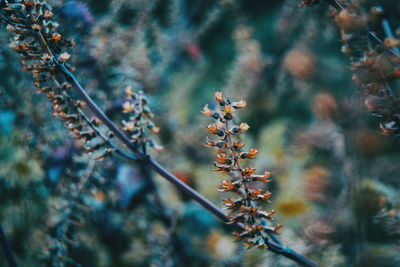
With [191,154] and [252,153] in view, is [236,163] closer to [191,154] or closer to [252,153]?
[252,153]

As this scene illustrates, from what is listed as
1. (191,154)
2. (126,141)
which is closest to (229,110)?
(126,141)

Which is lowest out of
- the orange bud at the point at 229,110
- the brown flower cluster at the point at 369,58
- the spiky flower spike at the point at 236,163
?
the spiky flower spike at the point at 236,163

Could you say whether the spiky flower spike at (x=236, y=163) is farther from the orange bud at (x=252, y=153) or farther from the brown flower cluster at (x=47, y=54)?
the brown flower cluster at (x=47, y=54)

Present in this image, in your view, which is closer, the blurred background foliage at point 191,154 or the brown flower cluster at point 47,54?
the brown flower cluster at point 47,54

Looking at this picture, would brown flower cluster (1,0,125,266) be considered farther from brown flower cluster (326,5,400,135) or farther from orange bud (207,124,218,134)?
brown flower cluster (326,5,400,135)

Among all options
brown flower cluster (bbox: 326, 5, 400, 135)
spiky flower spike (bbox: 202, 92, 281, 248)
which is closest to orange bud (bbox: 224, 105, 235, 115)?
spiky flower spike (bbox: 202, 92, 281, 248)

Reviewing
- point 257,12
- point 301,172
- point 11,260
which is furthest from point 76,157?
point 257,12

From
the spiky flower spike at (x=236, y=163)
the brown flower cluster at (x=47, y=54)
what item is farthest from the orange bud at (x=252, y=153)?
the brown flower cluster at (x=47, y=54)

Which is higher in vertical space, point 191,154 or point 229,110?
point 191,154
